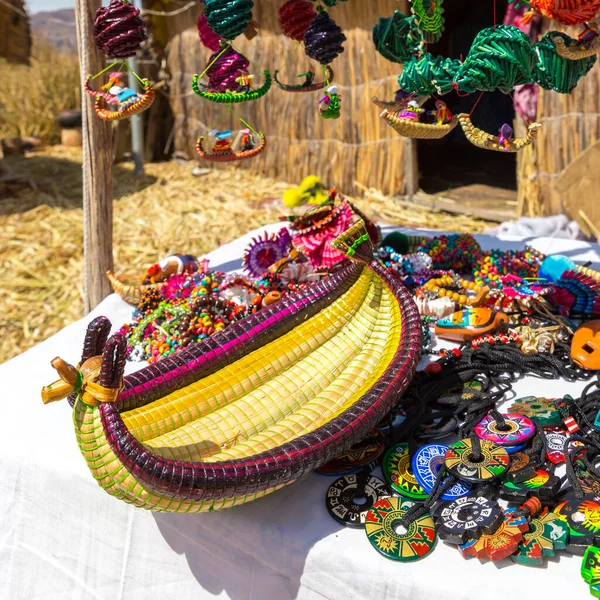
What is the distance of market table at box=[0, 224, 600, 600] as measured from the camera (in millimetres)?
1352

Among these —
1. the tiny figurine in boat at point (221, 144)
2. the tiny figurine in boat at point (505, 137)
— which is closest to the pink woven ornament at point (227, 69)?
the tiny figurine in boat at point (221, 144)

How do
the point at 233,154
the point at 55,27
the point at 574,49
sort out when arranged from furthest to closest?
the point at 55,27 → the point at 233,154 → the point at 574,49

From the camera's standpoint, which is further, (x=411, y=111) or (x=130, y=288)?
(x=130, y=288)

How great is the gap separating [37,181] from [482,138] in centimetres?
547

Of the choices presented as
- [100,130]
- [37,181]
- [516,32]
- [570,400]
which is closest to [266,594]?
[570,400]

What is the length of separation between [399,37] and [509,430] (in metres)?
1.32

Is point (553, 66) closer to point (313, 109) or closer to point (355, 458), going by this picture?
point (355, 458)

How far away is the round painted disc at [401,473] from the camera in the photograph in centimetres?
153

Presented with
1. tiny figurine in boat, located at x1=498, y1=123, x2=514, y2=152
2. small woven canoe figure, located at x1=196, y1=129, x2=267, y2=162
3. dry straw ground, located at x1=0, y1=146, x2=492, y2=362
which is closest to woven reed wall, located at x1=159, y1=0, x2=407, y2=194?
dry straw ground, located at x1=0, y1=146, x2=492, y2=362

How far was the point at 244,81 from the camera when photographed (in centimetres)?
212

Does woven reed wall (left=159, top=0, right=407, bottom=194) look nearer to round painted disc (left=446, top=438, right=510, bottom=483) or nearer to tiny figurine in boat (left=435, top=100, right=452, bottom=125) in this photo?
tiny figurine in boat (left=435, top=100, right=452, bottom=125)

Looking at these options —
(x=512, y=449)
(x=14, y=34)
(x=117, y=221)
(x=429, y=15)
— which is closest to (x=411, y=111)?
(x=429, y=15)

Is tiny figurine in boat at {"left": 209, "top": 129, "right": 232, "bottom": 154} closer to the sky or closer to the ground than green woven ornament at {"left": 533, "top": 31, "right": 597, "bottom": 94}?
closer to the ground

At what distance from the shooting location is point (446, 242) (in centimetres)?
291
